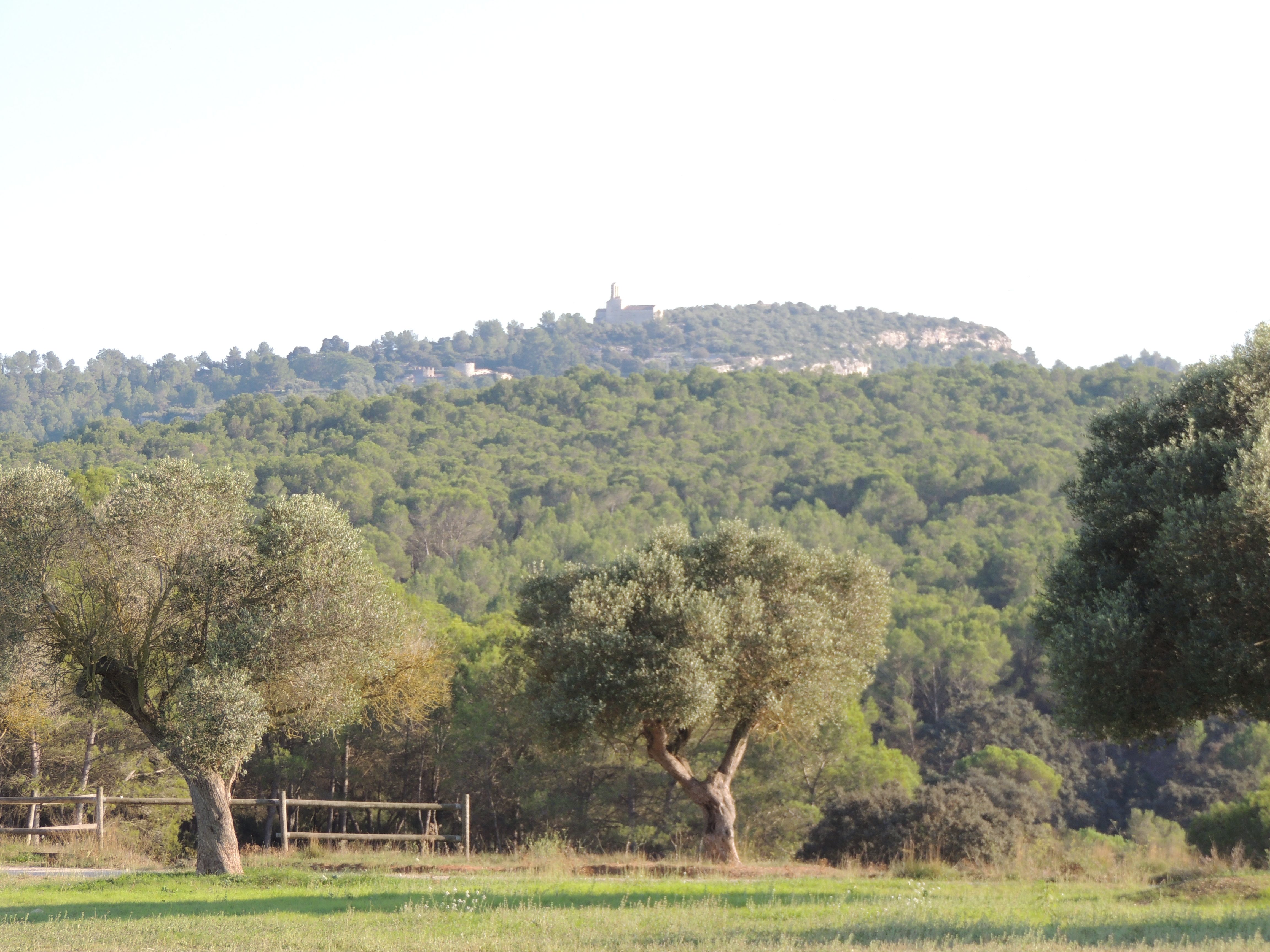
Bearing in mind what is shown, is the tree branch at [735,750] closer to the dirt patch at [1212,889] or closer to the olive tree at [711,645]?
the olive tree at [711,645]

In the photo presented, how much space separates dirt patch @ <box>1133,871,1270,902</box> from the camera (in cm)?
1413

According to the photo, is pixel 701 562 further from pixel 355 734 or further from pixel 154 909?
pixel 355 734

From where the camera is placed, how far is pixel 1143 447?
17.4 meters

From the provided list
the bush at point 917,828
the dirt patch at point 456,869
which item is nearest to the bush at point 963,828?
the bush at point 917,828

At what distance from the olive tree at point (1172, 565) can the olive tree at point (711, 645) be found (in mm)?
6482

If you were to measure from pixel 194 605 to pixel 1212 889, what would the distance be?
1537cm

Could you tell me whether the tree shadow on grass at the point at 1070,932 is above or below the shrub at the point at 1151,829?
above

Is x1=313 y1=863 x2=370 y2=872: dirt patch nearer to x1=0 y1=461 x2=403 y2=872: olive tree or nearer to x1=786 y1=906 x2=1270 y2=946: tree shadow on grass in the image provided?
x1=0 y1=461 x2=403 y2=872: olive tree

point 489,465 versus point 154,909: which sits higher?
point 489,465

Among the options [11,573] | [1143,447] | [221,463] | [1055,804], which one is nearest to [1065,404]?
[1055,804]

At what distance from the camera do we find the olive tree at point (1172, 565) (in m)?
14.4

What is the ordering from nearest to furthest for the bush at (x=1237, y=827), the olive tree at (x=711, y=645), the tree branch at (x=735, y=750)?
the olive tree at (x=711, y=645)
the tree branch at (x=735, y=750)
the bush at (x=1237, y=827)

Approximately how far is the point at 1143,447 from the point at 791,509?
59137 mm

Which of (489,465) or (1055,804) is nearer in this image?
(1055,804)
